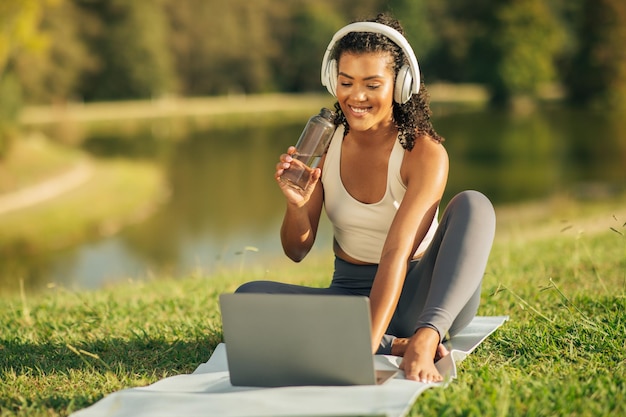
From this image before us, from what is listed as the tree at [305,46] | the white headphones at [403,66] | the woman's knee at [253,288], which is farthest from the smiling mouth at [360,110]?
the tree at [305,46]

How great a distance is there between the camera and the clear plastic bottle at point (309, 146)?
278 cm

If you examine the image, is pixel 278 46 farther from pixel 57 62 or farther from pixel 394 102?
pixel 394 102

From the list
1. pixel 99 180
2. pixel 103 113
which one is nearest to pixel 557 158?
pixel 99 180

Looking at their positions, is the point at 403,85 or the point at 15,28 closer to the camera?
the point at 403,85

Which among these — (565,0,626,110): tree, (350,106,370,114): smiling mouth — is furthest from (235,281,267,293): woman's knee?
(565,0,626,110): tree

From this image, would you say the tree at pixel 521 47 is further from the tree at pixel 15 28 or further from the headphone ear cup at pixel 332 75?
the headphone ear cup at pixel 332 75

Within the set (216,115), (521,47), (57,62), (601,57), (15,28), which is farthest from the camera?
(521,47)

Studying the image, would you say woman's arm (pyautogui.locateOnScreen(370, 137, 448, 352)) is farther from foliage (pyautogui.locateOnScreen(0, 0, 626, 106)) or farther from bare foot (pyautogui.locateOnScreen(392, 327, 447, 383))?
foliage (pyautogui.locateOnScreen(0, 0, 626, 106))

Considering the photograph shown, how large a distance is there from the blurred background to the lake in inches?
3.0

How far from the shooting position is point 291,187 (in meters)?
2.87

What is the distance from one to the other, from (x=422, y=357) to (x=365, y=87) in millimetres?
937

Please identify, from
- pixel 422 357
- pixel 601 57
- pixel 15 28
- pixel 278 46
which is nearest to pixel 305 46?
pixel 278 46

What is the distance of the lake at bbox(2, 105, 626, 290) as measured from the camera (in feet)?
40.3

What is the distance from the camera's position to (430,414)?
222cm
